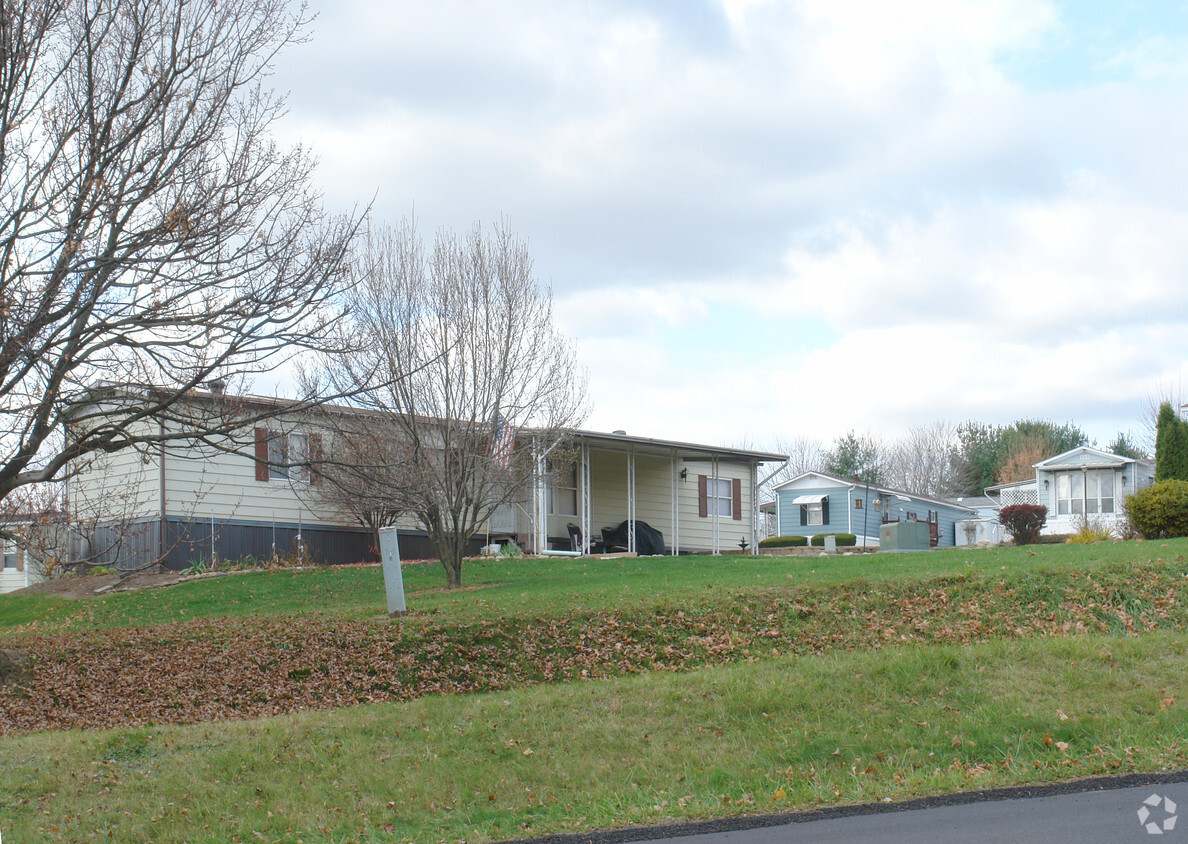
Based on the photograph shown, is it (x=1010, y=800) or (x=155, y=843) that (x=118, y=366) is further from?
(x=1010, y=800)

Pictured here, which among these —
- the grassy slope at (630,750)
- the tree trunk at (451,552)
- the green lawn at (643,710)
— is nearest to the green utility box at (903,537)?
the green lawn at (643,710)

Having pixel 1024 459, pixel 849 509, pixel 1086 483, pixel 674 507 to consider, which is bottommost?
pixel 849 509

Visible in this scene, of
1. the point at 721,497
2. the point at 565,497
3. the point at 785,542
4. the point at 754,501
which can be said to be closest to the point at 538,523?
the point at 565,497

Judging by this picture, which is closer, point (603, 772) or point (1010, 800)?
point (1010, 800)

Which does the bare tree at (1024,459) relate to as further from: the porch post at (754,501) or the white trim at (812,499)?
the porch post at (754,501)

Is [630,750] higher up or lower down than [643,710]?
lower down

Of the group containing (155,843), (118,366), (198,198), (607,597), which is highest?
(198,198)

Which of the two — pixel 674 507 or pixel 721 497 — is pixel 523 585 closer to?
pixel 674 507

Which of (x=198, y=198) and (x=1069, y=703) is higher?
(x=198, y=198)

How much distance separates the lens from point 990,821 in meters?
6.00

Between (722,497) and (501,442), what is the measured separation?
1449cm

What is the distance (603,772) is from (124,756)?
157 inches

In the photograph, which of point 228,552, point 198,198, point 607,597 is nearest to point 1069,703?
point 607,597

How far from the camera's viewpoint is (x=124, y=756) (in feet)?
27.1
